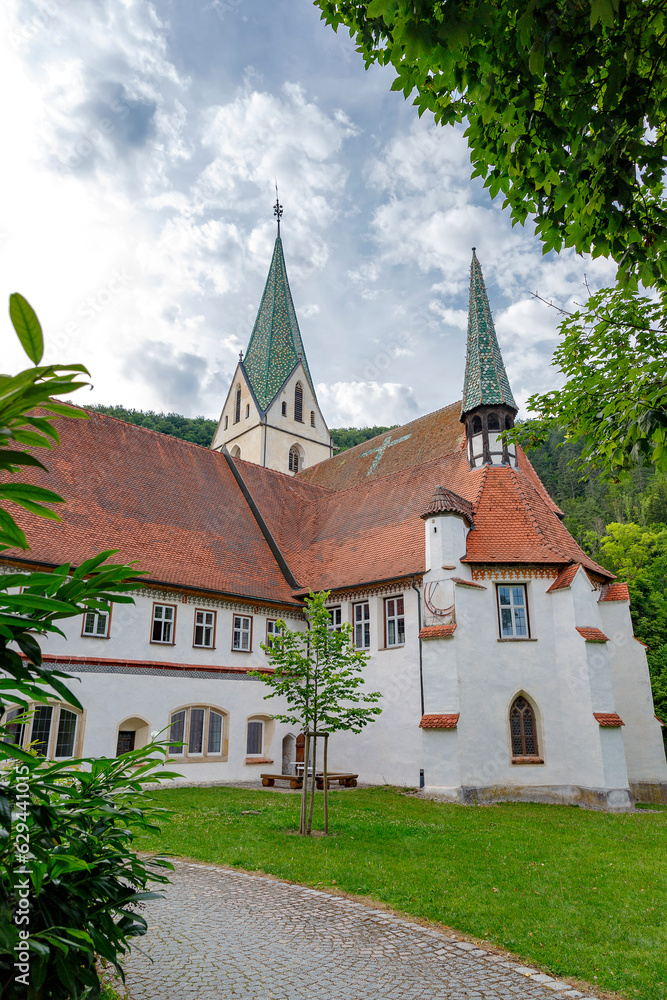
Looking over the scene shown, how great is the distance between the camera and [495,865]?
9320 millimetres

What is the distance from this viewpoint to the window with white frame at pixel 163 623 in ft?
62.2

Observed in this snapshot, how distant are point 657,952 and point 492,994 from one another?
192 cm

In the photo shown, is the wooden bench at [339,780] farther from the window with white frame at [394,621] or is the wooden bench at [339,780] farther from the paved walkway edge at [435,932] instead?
the paved walkway edge at [435,932]

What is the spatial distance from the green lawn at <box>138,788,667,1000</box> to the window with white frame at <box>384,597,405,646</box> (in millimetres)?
5378

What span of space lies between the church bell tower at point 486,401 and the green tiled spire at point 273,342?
2083 centimetres

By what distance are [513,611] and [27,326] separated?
60.2ft

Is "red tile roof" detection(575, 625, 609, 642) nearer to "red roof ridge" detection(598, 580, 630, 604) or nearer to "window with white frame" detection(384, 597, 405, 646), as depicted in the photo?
"red roof ridge" detection(598, 580, 630, 604)

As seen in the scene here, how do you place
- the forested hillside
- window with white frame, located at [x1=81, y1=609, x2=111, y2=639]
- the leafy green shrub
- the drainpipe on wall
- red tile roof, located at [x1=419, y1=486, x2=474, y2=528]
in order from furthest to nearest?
the forested hillside → red tile roof, located at [x1=419, y1=486, x2=474, y2=528] → the drainpipe on wall → window with white frame, located at [x1=81, y1=609, x2=111, y2=639] → the leafy green shrub

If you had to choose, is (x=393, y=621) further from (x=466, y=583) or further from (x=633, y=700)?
(x=633, y=700)

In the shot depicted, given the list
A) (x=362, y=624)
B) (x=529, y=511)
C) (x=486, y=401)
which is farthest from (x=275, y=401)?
(x=529, y=511)

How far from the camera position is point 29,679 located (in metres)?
2.29

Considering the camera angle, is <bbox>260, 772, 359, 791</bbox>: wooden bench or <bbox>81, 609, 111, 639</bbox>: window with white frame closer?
<bbox>81, 609, 111, 639</bbox>: window with white frame

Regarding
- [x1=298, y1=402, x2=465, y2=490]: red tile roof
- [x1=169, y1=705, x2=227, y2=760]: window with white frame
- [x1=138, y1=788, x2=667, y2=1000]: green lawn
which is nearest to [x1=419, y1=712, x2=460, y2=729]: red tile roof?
[x1=138, y1=788, x2=667, y2=1000]: green lawn

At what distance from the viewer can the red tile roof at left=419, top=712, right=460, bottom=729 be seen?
1675 cm
